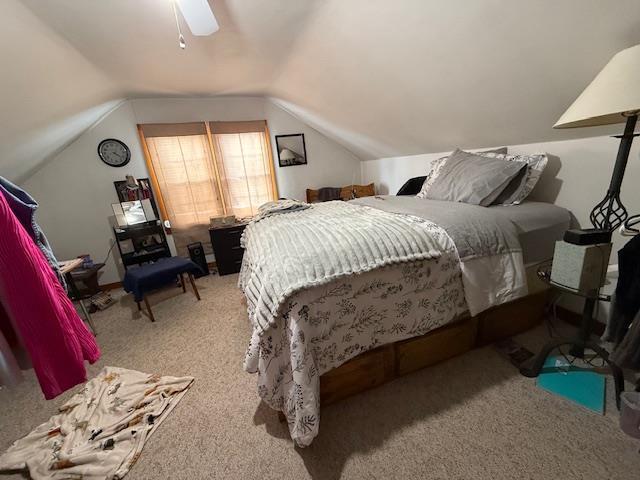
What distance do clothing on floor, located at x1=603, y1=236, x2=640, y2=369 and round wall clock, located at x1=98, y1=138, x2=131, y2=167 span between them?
425cm

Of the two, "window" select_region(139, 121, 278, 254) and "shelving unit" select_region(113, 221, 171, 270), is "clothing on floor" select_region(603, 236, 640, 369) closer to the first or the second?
"window" select_region(139, 121, 278, 254)

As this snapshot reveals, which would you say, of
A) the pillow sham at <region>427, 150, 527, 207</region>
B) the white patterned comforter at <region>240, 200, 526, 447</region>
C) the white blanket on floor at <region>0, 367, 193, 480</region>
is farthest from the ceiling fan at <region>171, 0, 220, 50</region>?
the white blanket on floor at <region>0, 367, 193, 480</region>

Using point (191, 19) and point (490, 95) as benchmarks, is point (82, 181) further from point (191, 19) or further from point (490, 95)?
point (490, 95)

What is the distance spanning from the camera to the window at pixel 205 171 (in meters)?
3.18

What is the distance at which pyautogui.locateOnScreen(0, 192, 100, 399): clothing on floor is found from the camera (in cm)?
80

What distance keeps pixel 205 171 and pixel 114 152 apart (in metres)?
1.00

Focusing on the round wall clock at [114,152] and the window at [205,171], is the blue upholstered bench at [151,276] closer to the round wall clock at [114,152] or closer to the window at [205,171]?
the window at [205,171]

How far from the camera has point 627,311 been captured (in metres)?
Answer: 1.01

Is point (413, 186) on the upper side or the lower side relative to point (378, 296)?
upper

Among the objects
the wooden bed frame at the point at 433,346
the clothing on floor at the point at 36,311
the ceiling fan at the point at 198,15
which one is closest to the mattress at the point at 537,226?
the wooden bed frame at the point at 433,346

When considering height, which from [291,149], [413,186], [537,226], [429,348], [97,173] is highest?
[291,149]

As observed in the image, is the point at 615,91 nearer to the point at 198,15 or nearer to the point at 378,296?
the point at 378,296

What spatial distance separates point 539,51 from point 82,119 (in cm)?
372

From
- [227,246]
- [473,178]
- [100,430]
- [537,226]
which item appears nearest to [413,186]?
[473,178]
